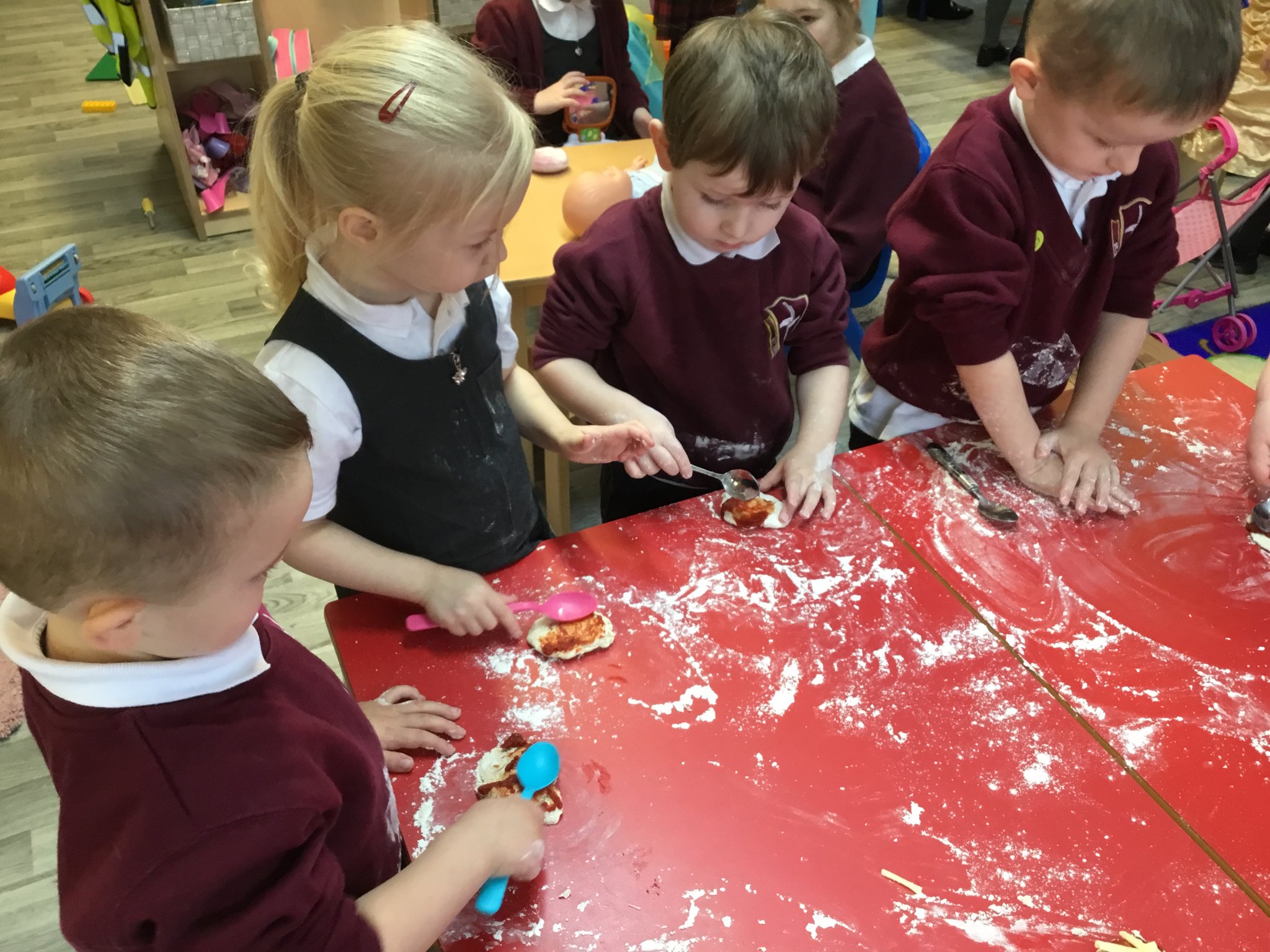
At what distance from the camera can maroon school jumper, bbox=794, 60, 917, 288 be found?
6.72 feet

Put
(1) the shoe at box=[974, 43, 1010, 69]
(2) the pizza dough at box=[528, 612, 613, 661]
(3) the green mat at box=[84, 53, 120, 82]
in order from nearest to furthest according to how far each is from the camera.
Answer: (2) the pizza dough at box=[528, 612, 613, 661] < (3) the green mat at box=[84, 53, 120, 82] < (1) the shoe at box=[974, 43, 1010, 69]

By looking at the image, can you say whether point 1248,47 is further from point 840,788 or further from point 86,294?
point 86,294

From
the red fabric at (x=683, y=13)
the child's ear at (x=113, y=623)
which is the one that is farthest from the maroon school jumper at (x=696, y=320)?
the red fabric at (x=683, y=13)

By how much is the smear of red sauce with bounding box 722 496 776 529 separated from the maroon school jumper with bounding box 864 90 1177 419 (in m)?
0.37

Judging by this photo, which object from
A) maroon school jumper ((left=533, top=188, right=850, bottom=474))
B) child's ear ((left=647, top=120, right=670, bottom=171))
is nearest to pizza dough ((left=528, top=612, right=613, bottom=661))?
maroon school jumper ((left=533, top=188, right=850, bottom=474))

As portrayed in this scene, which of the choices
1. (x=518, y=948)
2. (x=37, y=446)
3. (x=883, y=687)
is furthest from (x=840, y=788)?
(x=37, y=446)

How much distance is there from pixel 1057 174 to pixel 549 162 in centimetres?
120

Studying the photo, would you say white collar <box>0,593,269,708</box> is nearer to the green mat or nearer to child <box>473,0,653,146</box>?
child <box>473,0,653,146</box>

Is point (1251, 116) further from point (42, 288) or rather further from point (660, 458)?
point (42, 288)

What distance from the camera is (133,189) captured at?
3727 millimetres

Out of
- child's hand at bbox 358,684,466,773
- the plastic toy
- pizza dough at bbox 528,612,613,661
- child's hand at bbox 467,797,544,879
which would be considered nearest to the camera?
child's hand at bbox 467,797,544,879

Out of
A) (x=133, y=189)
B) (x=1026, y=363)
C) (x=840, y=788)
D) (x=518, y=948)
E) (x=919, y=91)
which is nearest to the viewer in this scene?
(x=518, y=948)

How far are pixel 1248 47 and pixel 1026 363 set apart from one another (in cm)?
216

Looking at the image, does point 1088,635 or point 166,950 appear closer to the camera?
point 166,950
